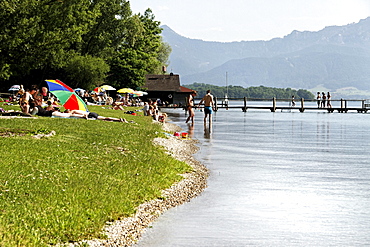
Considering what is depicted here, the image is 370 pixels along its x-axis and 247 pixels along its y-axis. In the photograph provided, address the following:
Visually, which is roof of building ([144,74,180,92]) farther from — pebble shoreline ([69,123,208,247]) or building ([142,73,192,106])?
pebble shoreline ([69,123,208,247])

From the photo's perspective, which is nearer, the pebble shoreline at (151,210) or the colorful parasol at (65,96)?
the pebble shoreline at (151,210)

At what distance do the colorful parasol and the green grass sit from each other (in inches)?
364

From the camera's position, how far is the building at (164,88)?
95250 mm

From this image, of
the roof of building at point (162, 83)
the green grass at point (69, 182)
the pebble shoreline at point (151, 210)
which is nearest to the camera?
the green grass at point (69, 182)

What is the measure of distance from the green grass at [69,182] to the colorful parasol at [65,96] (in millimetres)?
9257

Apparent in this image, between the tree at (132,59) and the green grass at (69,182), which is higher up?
the tree at (132,59)

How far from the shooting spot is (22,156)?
12.0 metres

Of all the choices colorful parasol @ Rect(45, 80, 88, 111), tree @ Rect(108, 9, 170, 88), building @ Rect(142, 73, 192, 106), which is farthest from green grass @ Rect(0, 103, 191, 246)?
building @ Rect(142, 73, 192, 106)

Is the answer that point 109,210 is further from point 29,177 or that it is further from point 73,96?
point 73,96

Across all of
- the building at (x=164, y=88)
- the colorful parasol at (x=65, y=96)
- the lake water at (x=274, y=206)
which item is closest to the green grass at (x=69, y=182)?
the lake water at (x=274, y=206)

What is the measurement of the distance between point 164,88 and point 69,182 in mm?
87351

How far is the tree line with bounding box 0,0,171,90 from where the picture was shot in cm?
5109

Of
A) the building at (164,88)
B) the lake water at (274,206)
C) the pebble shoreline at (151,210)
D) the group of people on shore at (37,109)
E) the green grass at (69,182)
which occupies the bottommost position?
the lake water at (274,206)

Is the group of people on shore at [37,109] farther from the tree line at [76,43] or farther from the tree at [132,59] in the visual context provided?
the tree at [132,59]
